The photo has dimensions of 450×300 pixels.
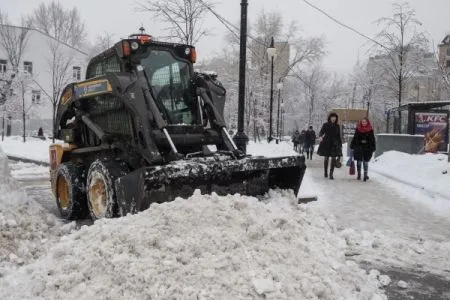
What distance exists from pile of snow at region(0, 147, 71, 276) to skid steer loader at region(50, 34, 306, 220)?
731 mm

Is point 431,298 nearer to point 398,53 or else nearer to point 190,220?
point 190,220

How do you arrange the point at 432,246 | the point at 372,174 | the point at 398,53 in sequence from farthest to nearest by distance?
1. the point at 398,53
2. the point at 372,174
3. the point at 432,246

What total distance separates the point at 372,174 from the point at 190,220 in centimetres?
1110

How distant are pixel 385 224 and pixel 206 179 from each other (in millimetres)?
3065

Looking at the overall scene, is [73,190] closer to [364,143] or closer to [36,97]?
[364,143]

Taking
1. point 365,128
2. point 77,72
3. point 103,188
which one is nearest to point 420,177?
point 365,128

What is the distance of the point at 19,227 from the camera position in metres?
5.69

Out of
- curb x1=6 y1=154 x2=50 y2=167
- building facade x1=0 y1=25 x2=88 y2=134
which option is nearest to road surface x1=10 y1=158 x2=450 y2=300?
curb x1=6 y1=154 x2=50 y2=167

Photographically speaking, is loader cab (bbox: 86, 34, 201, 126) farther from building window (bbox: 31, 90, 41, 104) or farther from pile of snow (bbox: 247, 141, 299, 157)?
building window (bbox: 31, 90, 41, 104)

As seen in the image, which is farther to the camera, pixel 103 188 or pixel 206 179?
pixel 103 188

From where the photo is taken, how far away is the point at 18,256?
5.07 meters

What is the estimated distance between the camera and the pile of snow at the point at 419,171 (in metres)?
10.9

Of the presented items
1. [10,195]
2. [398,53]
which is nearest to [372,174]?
[10,195]

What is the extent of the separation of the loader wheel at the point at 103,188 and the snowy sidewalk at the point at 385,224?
9.68 feet
